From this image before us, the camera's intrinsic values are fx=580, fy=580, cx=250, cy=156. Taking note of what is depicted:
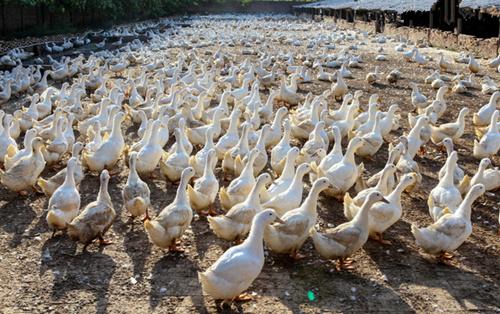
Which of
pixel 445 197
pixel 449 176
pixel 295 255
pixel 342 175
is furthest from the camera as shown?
pixel 342 175

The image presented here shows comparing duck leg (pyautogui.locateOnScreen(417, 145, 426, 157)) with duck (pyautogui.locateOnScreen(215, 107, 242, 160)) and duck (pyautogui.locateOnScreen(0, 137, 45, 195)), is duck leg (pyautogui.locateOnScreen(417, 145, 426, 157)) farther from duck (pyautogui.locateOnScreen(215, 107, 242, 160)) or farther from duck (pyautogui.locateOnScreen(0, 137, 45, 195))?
duck (pyautogui.locateOnScreen(0, 137, 45, 195))

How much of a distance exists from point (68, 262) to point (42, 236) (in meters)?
0.81

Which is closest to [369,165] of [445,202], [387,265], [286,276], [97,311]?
[445,202]

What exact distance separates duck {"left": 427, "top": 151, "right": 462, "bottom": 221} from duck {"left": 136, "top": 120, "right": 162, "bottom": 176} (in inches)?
146

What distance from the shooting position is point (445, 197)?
6.58 metres

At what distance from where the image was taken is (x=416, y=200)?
7617mm

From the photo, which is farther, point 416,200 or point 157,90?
point 157,90

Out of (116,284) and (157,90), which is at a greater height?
(157,90)

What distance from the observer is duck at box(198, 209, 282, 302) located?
187 inches

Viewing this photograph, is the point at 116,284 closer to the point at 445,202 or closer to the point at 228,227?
the point at 228,227

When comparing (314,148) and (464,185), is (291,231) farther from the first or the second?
(314,148)

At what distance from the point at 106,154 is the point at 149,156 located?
2.19 feet

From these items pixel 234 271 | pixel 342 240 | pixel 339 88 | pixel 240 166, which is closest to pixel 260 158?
pixel 240 166

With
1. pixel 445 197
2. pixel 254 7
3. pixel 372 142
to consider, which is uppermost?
pixel 254 7
